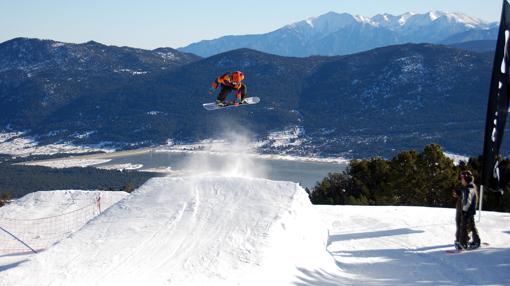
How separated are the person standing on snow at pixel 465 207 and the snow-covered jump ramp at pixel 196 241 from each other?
3.01 metres

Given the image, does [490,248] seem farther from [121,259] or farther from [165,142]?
[165,142]

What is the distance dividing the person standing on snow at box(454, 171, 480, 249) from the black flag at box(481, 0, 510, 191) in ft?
6.25

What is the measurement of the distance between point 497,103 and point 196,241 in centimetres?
808

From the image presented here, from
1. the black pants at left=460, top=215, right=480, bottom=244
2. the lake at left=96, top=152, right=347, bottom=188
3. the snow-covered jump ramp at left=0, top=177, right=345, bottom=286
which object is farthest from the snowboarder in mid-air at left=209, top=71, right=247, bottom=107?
the lake at left=96, top=152, right=347, bottom=188

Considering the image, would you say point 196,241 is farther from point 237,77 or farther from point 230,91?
point 230,91

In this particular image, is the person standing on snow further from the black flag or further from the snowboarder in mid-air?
the snowboarder in mid-air

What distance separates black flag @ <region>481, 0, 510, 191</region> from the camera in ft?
45.8

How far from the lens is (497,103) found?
551 inches

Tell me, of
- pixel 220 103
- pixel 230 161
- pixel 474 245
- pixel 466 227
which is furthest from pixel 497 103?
pixel 230 161

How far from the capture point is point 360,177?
1469 inches

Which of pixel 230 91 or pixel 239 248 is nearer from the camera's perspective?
pixel 239 248

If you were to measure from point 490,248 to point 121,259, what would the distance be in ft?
27.2

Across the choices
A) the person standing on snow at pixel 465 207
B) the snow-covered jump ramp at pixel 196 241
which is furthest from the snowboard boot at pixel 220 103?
the person standing on snow at pixel 465 207

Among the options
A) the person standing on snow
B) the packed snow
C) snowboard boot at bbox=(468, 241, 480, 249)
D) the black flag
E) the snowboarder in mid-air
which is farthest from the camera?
the snowboarder in mid-air
